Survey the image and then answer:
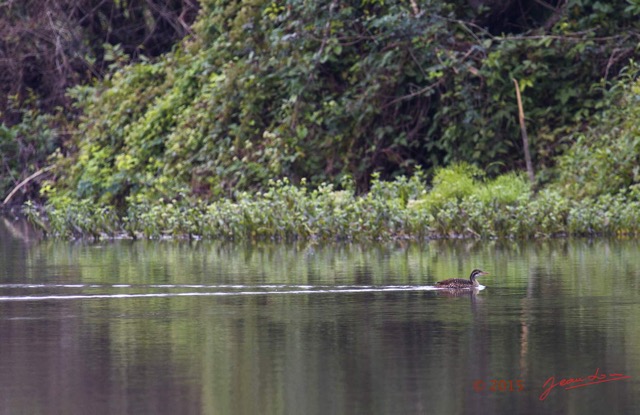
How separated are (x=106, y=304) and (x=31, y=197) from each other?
77.6ft

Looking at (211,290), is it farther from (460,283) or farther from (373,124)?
(373,124)

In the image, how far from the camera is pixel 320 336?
1088cm

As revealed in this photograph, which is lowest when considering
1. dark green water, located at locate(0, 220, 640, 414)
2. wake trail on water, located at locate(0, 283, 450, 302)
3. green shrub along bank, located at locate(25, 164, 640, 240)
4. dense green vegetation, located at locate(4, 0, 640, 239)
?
dark green water, located at locate(0, 220, 640, 414)

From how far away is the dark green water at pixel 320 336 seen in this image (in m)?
8.38

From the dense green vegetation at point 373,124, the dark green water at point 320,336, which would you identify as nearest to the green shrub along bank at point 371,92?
the dense green vegetation at point 373,124

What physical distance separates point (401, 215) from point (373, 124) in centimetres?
486

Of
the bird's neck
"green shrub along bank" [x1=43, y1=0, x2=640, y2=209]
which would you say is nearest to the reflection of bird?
the bird's neck

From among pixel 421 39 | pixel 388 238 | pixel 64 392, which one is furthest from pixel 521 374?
pixel 421 39

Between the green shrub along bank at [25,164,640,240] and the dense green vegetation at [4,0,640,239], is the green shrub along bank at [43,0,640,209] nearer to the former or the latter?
the dense green vegetation at [4,0,640,239]

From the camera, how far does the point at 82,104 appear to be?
33.2m

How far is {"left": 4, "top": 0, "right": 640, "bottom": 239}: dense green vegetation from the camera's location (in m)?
23.3

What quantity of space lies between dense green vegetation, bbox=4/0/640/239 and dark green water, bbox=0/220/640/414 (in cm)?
526

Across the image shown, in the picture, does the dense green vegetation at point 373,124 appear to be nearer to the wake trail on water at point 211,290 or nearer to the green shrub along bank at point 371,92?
the green shrub along bank at point 371,92

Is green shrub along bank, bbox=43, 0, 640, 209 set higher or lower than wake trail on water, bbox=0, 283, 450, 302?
higher
